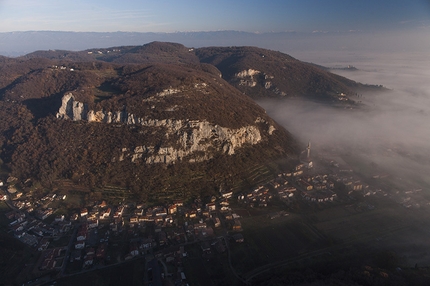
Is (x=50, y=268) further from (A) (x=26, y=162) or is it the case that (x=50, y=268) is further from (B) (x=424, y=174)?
(B) (x=424, y=174)

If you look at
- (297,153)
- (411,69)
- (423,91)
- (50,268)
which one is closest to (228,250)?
(50,268)

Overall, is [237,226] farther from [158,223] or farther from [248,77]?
[248,77]

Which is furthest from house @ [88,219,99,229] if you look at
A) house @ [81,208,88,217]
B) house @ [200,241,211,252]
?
house @ [200,241,211,252]

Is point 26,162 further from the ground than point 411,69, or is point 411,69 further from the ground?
point 411,69

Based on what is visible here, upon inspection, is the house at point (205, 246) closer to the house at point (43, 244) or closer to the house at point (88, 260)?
the house at point (88, 260)

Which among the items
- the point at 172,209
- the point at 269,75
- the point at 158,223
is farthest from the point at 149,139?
the point at 269,75

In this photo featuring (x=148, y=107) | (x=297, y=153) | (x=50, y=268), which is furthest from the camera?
(x=297, y=153)

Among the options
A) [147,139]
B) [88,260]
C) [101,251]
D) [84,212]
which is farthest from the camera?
[147,139]
